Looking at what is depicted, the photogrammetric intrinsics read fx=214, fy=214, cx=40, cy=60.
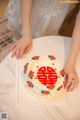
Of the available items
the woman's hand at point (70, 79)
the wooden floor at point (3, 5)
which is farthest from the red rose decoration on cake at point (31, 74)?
the wooden floor at point (3, 5)

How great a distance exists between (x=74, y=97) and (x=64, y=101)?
5 cm

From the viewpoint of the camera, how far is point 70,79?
87 cm

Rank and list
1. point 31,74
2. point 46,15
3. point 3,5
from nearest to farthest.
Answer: point 31,74 < point 46,15 < point 3,5

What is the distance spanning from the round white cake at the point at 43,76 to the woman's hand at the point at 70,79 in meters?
0.02

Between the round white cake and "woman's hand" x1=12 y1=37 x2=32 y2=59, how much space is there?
0.06 m

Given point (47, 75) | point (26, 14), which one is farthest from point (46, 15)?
point (47, 75)

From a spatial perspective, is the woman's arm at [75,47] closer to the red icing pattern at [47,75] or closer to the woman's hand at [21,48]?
the red icing pattern at [47,75]

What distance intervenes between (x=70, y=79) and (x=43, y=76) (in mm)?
111

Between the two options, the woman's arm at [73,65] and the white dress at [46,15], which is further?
the white dress at [46,15]

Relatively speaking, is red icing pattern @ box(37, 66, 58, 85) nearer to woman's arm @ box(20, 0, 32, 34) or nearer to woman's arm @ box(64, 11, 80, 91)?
woman's arm @ box(64, 11, 80, 91)

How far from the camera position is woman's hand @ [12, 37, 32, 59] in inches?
36.5

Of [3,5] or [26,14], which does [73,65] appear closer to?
[26,14]

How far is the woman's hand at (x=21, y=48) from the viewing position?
93 cm

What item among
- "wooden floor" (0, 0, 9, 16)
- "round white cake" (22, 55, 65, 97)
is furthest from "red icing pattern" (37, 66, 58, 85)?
"wooden floor" (0, 0, 9, 16)
